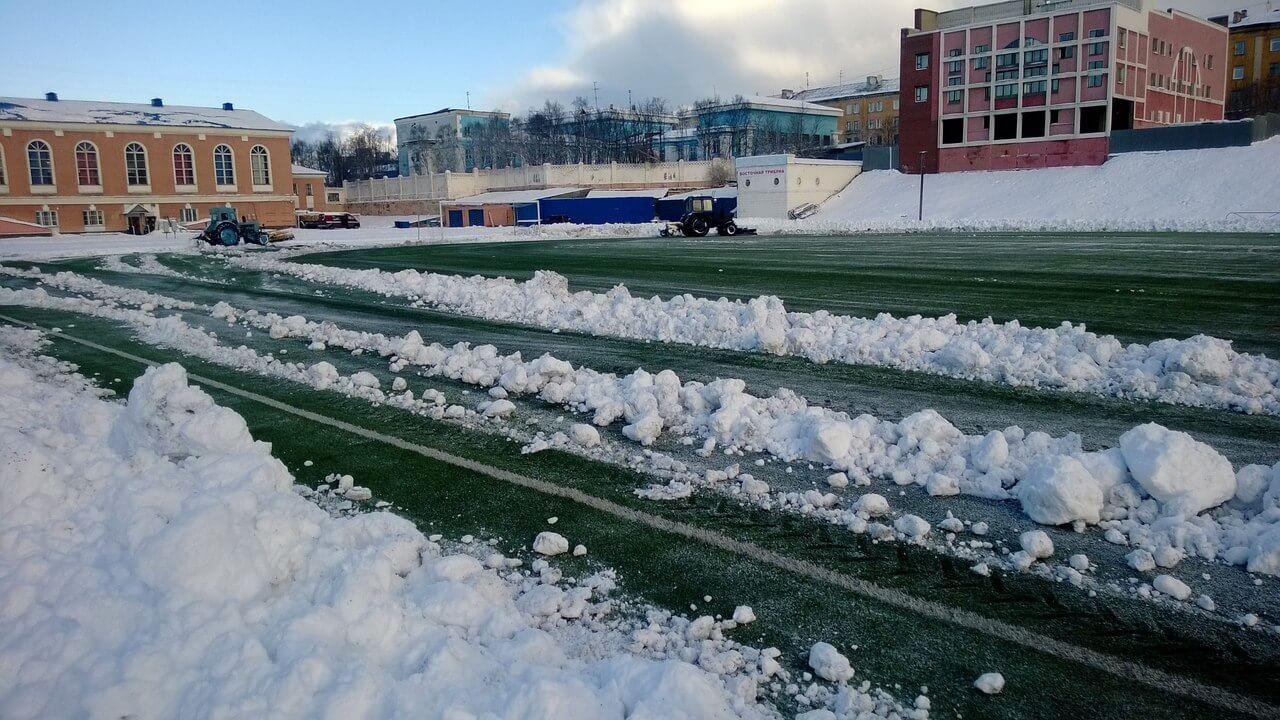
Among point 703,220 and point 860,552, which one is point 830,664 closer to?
point 860,552

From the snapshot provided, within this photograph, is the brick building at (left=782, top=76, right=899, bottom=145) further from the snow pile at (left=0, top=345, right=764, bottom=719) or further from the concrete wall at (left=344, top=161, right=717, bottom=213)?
the snow pile at (left=0, top=345, right=764, bottom=719)

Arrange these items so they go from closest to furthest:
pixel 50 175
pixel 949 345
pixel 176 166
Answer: pixel 949 345
pixel 50 175
pixel 176 166

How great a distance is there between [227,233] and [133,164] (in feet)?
107

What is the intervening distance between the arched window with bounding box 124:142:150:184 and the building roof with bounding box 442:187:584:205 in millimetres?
25701

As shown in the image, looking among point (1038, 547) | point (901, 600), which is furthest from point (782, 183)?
point (901, 600)

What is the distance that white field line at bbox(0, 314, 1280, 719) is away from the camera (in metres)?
3.79

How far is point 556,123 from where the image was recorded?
418ft

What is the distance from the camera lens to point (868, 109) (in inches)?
4958

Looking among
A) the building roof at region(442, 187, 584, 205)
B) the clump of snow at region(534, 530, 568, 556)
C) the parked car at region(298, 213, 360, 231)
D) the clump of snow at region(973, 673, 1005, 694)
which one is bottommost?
the clump of snow at region(973, 673, 1005, 694)

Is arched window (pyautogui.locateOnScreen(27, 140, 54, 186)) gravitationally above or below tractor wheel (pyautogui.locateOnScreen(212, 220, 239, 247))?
above

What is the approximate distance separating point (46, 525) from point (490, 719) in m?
3.35

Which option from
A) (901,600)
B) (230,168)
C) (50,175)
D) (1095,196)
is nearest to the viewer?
(901,600)

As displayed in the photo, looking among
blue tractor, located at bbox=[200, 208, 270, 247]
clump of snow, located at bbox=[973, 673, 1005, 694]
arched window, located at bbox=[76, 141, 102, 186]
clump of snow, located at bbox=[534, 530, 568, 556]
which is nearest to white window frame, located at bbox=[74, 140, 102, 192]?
arched window, located at bbox=[76, 141, 102, 186]

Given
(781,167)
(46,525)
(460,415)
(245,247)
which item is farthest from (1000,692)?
(781,167)
